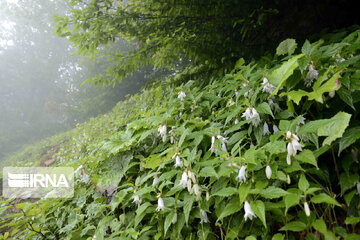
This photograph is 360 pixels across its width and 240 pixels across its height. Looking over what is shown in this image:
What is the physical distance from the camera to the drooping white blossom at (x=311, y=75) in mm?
1319

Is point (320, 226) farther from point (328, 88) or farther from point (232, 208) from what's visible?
point (328, 88)

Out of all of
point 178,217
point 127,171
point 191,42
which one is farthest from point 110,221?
point 191,42

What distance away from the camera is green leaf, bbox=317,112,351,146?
991mm

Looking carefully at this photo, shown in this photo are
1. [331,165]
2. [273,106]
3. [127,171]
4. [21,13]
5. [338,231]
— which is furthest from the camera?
[21,13]

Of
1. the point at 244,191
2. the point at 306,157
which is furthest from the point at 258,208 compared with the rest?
the point at 306,157

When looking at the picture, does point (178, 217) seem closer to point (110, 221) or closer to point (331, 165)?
point (110, 221)

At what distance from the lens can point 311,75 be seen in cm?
134

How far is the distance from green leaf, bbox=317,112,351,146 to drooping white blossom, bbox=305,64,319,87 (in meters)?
0.37

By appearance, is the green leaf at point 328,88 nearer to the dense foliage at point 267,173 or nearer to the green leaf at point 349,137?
the dense foliage at point 267,173

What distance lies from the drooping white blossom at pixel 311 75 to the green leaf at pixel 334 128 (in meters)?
0.37

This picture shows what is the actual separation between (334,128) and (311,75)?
458mm

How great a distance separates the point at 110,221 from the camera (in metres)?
1.74

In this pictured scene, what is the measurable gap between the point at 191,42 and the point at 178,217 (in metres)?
2.18

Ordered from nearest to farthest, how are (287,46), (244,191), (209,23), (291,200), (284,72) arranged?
(291,200), (244,191), (284,72), (287,46), (209,23)
